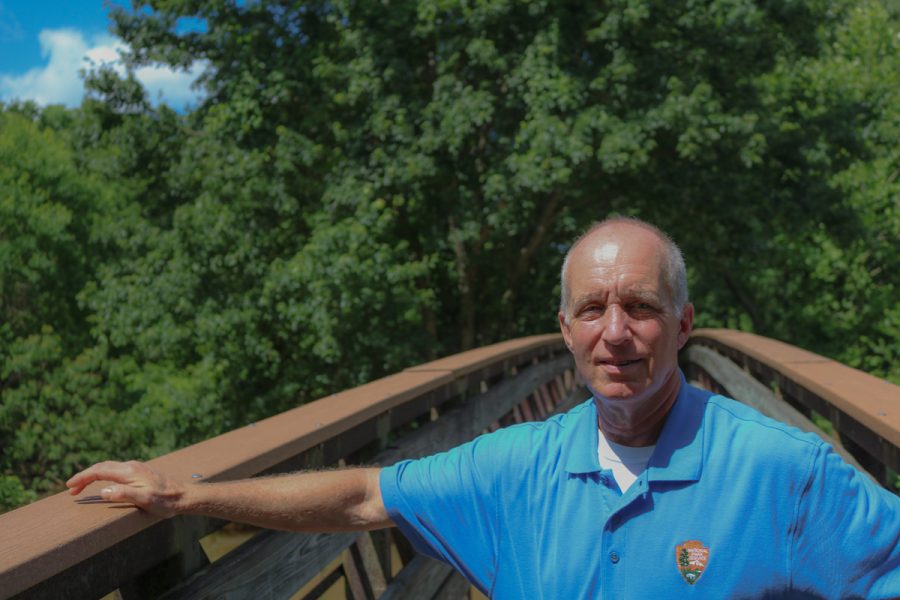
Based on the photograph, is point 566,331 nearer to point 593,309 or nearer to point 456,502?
point 593,309

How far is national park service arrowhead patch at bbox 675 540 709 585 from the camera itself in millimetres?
1721

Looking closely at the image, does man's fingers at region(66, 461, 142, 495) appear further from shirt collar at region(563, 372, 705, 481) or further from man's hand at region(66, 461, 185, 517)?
shirt collar at region(563, 372, 705, 481)

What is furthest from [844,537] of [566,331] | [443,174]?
[443,174]

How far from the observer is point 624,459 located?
6.19 feet

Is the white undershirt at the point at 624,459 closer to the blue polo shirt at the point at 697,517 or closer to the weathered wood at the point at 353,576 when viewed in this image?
the blue polo shirt at the point at 697,517

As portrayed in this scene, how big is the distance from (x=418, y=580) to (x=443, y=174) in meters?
12.3

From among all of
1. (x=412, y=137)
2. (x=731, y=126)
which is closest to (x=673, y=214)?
(x=731, y=126)

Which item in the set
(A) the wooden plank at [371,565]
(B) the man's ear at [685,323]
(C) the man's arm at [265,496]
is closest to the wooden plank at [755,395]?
(A) the wooden plank at [371,565]

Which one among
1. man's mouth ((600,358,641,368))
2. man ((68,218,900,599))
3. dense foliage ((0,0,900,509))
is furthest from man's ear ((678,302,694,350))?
dense foliage ((0,0,900,509))

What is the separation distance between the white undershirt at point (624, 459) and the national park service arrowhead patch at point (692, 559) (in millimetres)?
156

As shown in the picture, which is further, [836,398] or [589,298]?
[836,398]

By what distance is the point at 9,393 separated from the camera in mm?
20547

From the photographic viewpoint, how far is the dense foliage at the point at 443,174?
14.4 m

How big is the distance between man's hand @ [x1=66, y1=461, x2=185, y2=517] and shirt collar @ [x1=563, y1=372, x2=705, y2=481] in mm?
688
